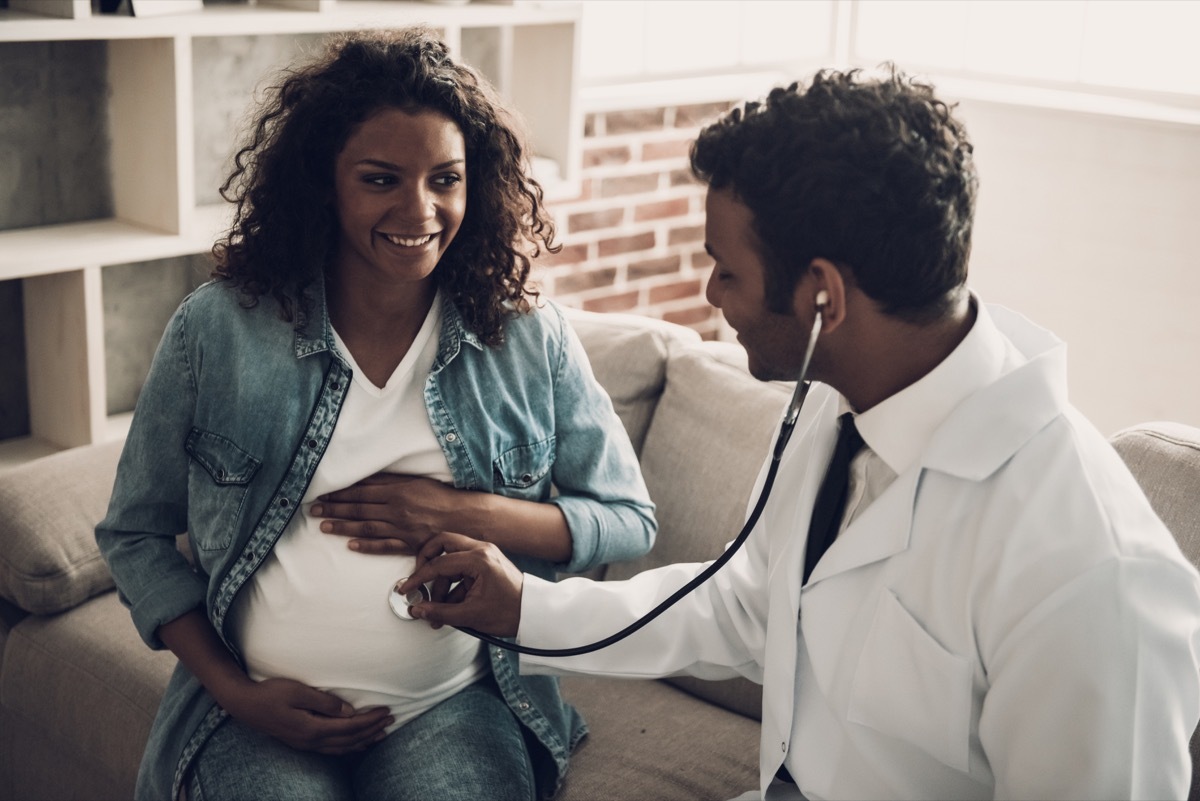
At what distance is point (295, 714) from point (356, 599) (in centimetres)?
16

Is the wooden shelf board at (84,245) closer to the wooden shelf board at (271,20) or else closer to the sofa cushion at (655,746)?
the wooden shelf board at (271,20)

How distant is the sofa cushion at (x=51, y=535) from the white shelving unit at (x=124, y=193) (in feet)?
0.89

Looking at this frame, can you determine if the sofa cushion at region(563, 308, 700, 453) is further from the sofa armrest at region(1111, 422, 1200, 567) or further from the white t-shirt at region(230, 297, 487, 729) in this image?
the sofa armrest at region(1111, 422, 1200, 567)

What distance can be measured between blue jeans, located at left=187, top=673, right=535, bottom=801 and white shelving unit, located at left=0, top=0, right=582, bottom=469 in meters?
0.95

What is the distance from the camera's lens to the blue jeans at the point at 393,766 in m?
1.60

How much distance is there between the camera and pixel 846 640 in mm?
1371

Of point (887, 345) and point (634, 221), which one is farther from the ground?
point (887, 345)

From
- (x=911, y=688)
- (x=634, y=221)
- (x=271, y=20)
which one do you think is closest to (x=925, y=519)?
(x=911, y=688)

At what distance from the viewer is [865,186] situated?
4.10 ft

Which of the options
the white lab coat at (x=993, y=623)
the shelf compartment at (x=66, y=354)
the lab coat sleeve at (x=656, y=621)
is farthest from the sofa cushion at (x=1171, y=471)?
the shelf compartment at (x=66, y=354)

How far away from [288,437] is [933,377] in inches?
32.6

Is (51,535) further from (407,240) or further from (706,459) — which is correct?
(706,459)

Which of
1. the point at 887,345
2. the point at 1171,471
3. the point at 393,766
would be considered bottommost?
the point at 393,766

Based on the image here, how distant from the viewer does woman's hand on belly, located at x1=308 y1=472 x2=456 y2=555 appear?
1648 mm
